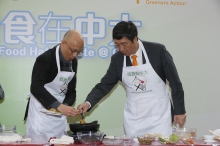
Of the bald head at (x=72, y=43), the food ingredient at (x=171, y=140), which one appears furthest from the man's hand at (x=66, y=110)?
the food ingredient at (x=171, y=140)

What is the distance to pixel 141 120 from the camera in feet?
11.8

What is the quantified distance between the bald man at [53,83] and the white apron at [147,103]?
57 cm

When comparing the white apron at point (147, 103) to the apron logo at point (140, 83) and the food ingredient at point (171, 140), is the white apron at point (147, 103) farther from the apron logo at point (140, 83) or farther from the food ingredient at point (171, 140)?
the food ingredient at point (171, 140)

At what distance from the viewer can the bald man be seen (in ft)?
11.2

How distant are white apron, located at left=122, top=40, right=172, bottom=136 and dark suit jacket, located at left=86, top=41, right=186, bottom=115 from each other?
66 millimetres

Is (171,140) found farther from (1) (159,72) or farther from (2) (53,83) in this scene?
(2) (53,83)

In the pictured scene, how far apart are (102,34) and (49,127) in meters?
1.35

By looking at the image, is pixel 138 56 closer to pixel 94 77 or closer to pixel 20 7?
pixel 94 77

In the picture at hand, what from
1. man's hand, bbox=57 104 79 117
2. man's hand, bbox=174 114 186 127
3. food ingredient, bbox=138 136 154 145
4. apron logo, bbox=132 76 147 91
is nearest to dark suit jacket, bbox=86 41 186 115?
man's hand, bbox=174 114 186 127

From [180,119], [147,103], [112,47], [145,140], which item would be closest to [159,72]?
[147,103]

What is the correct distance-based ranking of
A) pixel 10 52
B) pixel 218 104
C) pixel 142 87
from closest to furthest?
pixel 142 87 → pixel 10 52 → pixel 218 104

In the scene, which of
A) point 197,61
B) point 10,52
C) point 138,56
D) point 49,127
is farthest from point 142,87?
point 10,52

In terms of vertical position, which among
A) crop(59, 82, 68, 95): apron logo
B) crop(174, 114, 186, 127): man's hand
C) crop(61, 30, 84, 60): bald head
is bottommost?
crop(174, 114, 186, 127): man's hand

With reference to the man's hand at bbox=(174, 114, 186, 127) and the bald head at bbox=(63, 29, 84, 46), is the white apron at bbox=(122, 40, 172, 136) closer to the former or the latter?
the man's hand at bbox=(174, 114, 186, 127)
